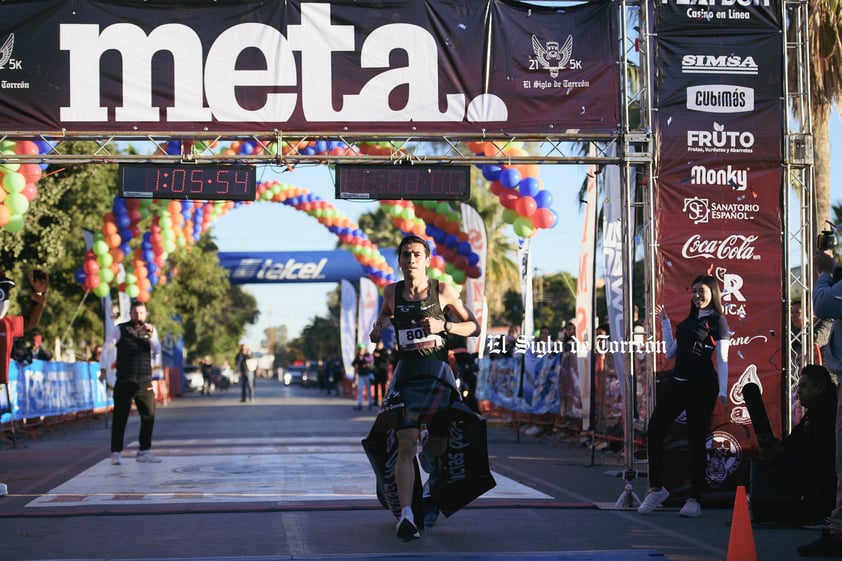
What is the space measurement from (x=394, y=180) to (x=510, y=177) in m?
8.47

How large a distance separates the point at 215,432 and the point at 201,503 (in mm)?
10761

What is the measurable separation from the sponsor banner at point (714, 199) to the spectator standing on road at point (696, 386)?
0.85m

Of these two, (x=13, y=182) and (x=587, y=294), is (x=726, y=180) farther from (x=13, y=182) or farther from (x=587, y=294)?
(x=13, y=182)

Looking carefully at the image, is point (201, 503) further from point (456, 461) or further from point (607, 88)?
point (607, 88)

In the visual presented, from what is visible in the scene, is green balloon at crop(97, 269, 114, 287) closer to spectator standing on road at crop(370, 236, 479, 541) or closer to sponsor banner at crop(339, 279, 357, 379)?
sponsor banner at crop(339, 279, 357, 379)

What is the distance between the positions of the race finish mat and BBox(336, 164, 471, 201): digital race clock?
2803mm

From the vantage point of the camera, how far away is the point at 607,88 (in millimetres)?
10453

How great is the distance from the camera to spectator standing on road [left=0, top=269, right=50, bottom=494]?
9.45m

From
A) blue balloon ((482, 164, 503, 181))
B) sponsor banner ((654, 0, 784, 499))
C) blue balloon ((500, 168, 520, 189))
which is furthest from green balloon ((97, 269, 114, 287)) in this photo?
sponsor banner ((654, 0, 784, 499))

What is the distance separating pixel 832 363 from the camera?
7.37 meters

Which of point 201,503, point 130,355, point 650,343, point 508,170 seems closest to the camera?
point 201,503

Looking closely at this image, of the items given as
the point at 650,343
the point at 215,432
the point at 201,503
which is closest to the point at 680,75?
the point at 650,343

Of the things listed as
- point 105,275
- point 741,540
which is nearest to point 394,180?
point 741,540

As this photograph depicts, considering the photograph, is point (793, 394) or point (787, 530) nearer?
point (787, 530)
